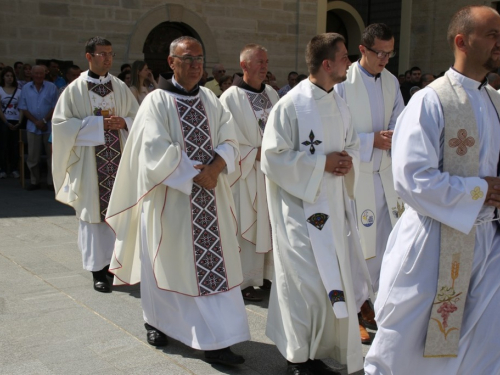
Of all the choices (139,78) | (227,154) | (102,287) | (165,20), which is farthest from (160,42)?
(227,154)

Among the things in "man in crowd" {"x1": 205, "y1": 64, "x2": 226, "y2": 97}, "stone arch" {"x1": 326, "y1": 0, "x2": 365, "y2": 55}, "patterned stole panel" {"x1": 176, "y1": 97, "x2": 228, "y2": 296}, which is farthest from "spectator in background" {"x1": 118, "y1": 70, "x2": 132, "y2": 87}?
"stone arch" {"x1": 326, "y1": 0, "x2": 365, "y2": 55}

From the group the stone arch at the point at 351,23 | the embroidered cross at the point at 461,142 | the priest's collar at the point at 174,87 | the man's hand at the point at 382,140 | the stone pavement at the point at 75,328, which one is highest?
the stone arch at the point at 351,23

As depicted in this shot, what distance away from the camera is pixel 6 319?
16.5ft

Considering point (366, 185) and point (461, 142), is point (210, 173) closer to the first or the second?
point (366, 185)

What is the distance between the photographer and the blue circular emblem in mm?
5086

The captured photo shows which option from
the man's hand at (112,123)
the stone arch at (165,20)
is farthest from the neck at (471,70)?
the stone arch at (165,20)

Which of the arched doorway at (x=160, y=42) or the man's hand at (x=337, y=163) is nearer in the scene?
the man's hand at (x=337, y=163)

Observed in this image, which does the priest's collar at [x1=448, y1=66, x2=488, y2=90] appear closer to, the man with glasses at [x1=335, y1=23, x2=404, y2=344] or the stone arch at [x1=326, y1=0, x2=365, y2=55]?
the man with glasses at [x1=335, y1=23, x2=404, y2=344]

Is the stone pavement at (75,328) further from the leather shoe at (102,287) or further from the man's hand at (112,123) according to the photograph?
the man's hand at (112,123)

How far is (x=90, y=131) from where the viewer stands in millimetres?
6020

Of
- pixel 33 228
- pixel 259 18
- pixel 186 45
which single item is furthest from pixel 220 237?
pixel 259 18

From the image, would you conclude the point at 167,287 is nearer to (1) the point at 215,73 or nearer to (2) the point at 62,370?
(2) the point at 62,370

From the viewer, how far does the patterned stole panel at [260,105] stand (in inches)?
237

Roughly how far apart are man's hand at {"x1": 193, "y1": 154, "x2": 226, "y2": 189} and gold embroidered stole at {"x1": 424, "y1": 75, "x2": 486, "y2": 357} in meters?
1.75
